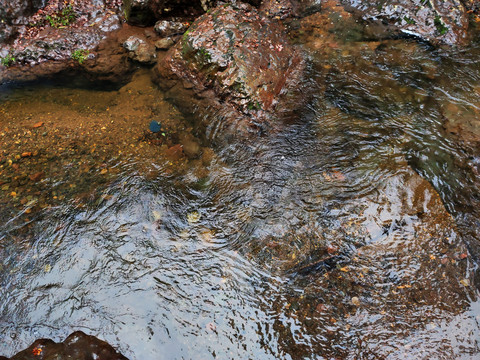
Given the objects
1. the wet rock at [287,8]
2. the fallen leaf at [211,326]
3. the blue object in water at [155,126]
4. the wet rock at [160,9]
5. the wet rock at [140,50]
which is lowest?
the fallen leaf at [211,326]

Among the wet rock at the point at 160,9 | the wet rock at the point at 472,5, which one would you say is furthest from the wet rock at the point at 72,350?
the wet rock at the point at 472,5

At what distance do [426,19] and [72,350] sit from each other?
8.67m

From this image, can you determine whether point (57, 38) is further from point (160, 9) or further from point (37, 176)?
point (37, 176)

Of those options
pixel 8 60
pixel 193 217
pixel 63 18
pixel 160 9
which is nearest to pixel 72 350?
pixel 193 217

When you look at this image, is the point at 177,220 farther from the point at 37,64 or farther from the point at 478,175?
the point at 37,64

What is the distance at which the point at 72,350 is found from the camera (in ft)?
11.1

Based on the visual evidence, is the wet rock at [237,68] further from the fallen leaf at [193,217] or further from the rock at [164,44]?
the fallen leaf at [193,217]

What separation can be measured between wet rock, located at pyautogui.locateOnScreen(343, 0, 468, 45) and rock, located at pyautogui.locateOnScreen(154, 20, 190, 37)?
14.2 feet

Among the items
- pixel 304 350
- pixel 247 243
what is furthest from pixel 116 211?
pixel 304 350

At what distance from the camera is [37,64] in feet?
22.3

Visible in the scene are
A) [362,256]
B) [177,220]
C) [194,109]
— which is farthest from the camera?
[194,109]

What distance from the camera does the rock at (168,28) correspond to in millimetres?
7094

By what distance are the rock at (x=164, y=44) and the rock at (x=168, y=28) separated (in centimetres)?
27

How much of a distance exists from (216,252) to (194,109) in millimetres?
2965
